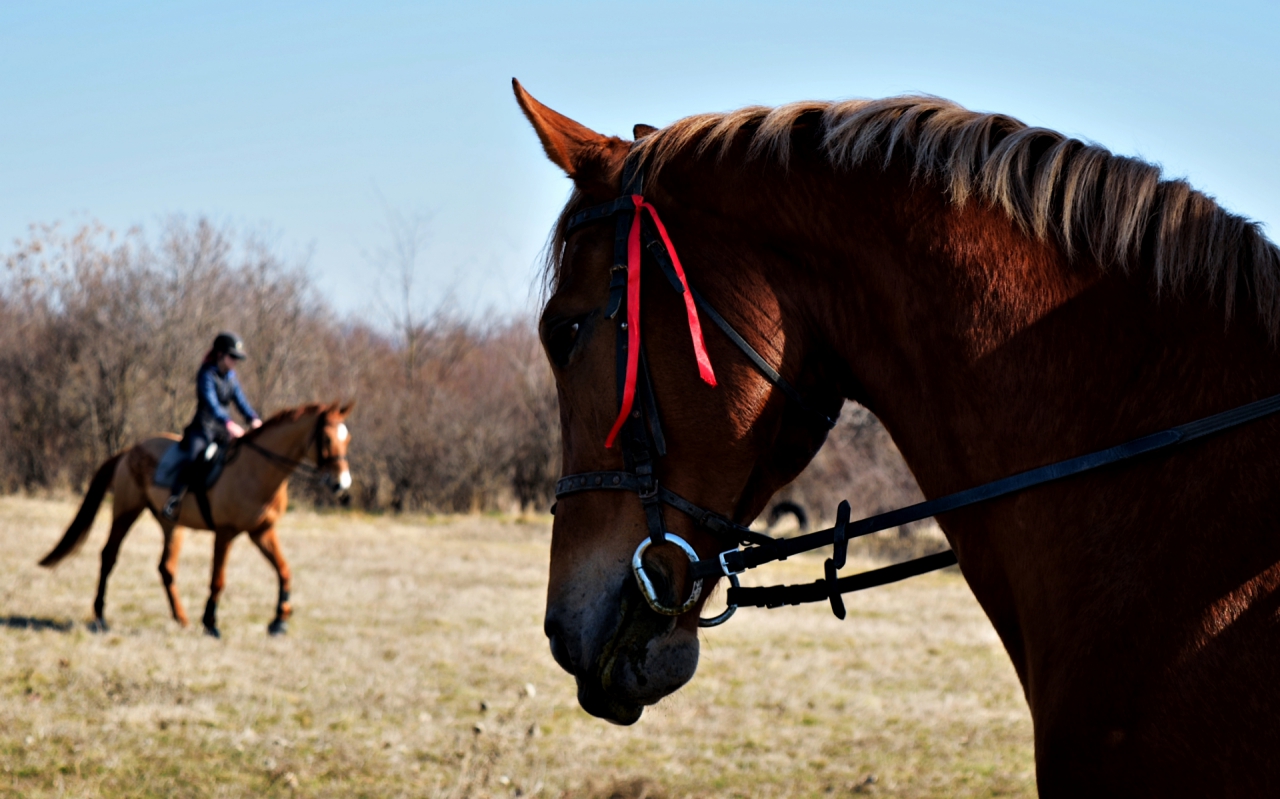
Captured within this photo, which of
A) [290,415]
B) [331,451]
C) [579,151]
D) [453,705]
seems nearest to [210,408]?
[290,415]

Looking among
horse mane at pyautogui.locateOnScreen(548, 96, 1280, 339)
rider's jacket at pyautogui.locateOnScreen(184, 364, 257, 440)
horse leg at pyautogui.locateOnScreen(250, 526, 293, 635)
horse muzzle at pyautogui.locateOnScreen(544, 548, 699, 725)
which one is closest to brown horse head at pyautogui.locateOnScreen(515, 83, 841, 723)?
horse muzzle at pyautogui.locateOnScreen(544, 548, 699, 725)

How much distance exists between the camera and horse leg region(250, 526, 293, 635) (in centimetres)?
958

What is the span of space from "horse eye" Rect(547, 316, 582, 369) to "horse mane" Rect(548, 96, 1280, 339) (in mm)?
342

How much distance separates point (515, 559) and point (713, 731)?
389 inches

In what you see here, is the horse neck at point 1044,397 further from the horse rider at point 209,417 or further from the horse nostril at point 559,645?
the horse rider at point 209,417

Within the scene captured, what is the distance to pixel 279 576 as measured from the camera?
32.1 feet

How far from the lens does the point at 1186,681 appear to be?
4.56 feet

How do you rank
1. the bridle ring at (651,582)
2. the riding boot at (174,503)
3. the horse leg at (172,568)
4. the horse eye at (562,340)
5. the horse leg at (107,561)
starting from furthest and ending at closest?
the riding boot at (174,503) → the horse leg at (172,568) → the horse leg at (107,561) → the horse eye at (562,340) → the bridle ring at (651,582)

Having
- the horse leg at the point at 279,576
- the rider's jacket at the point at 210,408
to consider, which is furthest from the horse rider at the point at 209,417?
the horse leg at the point at 279,576

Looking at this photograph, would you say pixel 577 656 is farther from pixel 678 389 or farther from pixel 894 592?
pixel 894 592

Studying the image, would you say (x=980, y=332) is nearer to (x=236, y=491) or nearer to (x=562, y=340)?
(x=562, y=340)

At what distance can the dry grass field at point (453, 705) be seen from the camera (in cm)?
545

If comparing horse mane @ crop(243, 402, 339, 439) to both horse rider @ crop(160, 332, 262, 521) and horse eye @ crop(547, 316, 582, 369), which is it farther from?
horse eye @ crop(547, 316, 582, 369)

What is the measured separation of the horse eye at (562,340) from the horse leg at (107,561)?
30.5 ft
